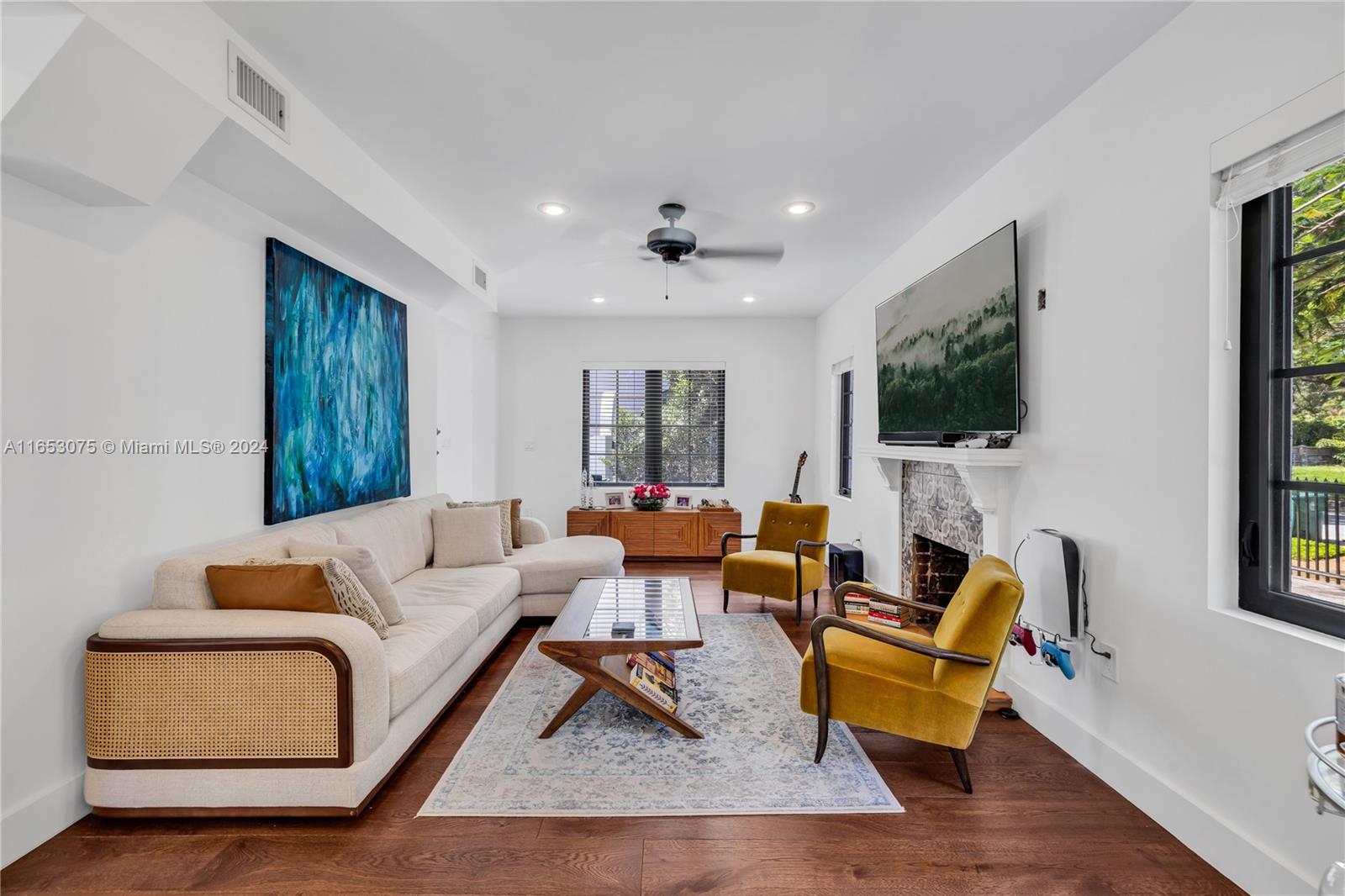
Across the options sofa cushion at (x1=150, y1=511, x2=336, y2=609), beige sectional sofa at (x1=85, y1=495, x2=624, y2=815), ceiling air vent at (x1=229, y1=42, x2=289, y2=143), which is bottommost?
beige sectional sofa at (x1=85, y1=495, x2=624, y2=815)

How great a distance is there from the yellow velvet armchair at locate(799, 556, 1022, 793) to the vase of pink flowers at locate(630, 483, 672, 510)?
421cm

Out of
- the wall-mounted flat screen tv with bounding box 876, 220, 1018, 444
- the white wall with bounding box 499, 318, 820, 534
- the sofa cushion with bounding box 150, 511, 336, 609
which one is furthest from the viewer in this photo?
the white wall with bounding box 499, 318, 820, 534

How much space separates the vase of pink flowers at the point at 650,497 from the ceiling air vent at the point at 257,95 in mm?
4788

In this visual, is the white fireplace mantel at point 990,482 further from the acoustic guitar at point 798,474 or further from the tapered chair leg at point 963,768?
the acoustic guitar at point 798,474

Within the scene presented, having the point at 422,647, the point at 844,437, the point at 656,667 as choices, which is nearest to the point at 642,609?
the point at 656,667

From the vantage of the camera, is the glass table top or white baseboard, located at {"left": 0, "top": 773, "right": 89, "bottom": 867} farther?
the glass table top

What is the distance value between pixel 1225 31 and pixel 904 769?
8.88 feet

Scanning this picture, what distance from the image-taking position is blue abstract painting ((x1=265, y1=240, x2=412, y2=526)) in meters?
3.17

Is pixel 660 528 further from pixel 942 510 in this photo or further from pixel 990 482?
pixel 990 482

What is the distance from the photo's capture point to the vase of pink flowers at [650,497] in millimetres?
6797

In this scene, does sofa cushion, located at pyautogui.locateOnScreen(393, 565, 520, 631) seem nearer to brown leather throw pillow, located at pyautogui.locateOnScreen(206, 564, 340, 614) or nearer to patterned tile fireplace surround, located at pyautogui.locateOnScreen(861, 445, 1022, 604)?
brown leather throw pillow, located at pyautogui.locateOnScreen(206, 564, 340, 614)

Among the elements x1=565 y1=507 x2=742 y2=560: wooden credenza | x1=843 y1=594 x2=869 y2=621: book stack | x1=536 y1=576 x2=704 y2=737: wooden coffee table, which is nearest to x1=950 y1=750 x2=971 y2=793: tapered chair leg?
x1=536 y1=576 x2=704 y2=737: wooden coffee table

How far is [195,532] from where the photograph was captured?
269cm

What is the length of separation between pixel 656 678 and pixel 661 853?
1032mm
